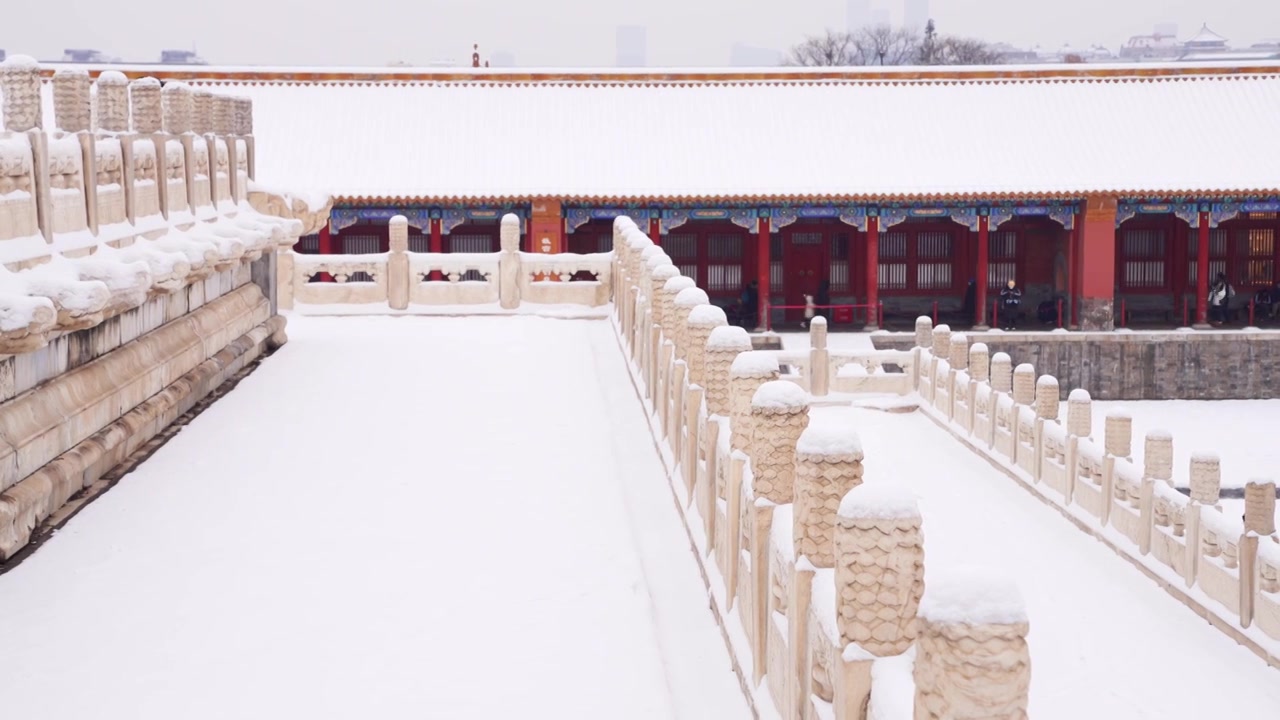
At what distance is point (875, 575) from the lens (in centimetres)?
459

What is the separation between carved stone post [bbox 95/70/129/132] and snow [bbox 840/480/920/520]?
21.6 feet

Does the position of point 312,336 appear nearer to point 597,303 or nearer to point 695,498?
point 597,303

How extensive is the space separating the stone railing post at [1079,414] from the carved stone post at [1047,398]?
770mm

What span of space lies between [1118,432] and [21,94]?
1116cm

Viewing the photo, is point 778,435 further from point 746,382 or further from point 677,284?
point 677,284

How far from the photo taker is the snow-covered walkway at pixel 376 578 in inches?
253

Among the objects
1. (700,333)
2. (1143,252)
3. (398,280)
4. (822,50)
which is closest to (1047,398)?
(398,280)

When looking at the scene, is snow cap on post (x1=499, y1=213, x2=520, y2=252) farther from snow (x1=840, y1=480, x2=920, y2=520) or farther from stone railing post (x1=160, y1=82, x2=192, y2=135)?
snow (x1=840, y1=480, x2=920, y2=520)

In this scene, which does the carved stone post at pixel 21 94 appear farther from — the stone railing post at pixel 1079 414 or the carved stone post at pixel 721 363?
the stone railing post at pixel 1079 414

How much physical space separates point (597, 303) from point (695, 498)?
26.3 feet

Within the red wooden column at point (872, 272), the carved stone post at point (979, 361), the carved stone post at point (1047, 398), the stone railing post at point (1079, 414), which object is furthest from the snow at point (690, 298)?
the red wooden column at point (872, 272)

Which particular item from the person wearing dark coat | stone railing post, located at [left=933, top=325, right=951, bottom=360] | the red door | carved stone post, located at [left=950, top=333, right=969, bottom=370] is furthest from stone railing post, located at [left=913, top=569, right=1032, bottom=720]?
the red door

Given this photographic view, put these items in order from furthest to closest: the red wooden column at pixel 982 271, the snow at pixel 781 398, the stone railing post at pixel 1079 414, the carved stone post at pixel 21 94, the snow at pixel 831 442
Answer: the red wooden column at pixel 982 271 → the stone railing post at pixel 1079 414 → the carved stone post at pixel 21 94 → the snow at pixel 781 398 → the snow at pixel 831 442

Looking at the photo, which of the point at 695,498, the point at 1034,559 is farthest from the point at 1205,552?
the point at 695,498
